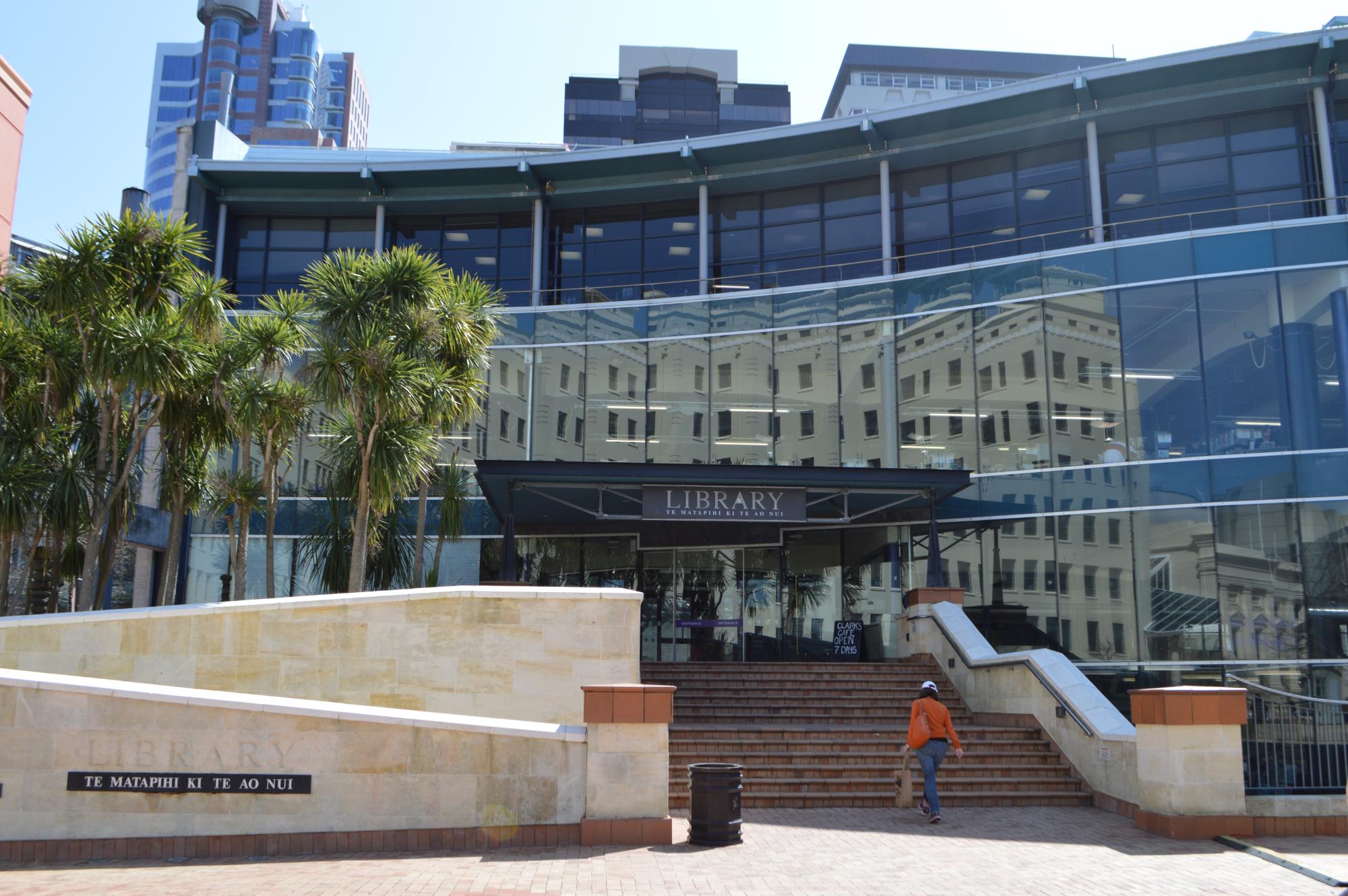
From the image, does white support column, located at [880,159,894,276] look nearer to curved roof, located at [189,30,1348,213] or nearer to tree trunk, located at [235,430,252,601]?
curved roof, located at [189,30,1348,213]

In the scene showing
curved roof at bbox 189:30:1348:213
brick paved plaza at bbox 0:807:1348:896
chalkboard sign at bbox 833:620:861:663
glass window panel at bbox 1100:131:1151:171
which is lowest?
brick paved plaza at bbox 0:807:1348:896

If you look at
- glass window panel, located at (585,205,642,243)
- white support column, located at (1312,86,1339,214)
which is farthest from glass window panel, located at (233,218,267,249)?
white support column, located at (1312,86,1339,214)

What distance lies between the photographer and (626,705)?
10.7 metres

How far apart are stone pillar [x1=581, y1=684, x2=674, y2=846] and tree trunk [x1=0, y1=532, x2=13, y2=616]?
10231mm

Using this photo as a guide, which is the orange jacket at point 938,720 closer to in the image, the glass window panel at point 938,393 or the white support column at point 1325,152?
A: the glass window panel at point 938,393

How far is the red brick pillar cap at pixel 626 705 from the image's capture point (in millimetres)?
10664

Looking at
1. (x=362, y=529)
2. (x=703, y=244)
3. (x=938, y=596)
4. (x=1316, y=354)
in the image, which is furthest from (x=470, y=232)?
(x=1316, y=354)

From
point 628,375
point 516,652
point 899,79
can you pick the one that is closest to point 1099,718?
point 516,652

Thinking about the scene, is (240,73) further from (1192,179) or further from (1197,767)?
(1197,767)

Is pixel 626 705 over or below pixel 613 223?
below

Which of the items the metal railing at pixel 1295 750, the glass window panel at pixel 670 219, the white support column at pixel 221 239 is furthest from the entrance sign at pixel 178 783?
the white support column at pixel 221 239

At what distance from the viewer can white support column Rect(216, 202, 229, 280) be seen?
28.3m

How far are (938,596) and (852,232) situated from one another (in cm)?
1083

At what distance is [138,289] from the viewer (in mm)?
17484
